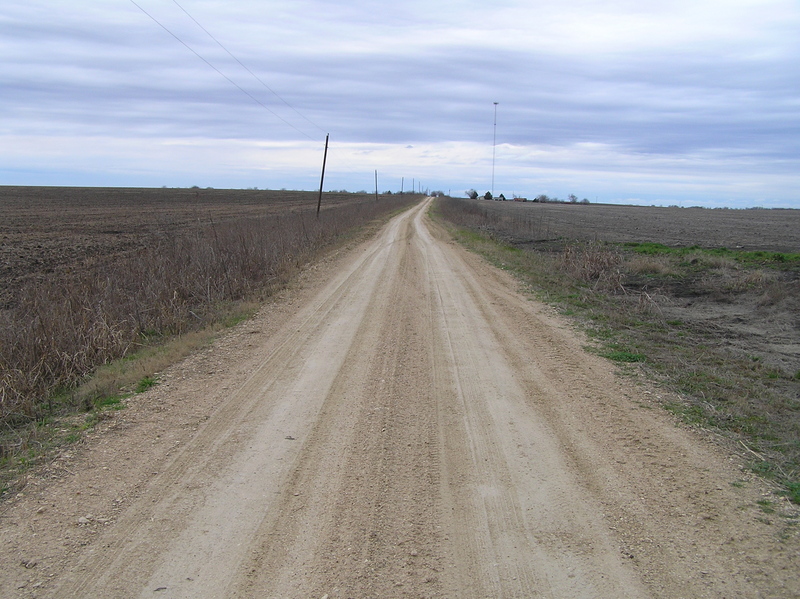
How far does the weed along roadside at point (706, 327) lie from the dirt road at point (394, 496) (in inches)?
22.0

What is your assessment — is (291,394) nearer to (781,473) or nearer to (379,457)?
(379,457)

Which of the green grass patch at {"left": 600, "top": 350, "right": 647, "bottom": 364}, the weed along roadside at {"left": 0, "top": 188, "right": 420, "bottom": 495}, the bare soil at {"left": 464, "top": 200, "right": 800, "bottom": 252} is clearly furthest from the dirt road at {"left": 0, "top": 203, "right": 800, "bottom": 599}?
the bare soil at {"left": 464, "top": 200, "right": 800, "bottom": 252}

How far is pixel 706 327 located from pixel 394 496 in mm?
8719

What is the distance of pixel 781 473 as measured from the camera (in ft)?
15.1

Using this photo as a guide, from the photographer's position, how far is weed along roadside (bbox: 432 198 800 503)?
571cm

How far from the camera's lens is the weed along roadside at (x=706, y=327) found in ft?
18.7

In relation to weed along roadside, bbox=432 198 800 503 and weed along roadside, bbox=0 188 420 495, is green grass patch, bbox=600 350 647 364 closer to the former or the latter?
weed along roadside, bbox=432 198 800 503

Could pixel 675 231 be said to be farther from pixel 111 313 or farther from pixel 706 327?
pixel 111 313

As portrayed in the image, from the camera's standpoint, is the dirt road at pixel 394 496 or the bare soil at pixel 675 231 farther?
the bare soil at pixel 675 231

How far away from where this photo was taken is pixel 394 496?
14.0 feet

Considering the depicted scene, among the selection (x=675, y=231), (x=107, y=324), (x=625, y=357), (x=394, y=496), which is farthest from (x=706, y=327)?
(x=675, y=231)

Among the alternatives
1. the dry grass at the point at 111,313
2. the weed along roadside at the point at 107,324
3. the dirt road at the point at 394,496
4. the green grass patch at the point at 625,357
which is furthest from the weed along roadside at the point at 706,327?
the dry grass at the point at 111,313

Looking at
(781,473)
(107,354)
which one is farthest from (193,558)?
(107,354)

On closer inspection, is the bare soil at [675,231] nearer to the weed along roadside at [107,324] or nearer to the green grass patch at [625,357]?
the weed along roadside at [107,324]
